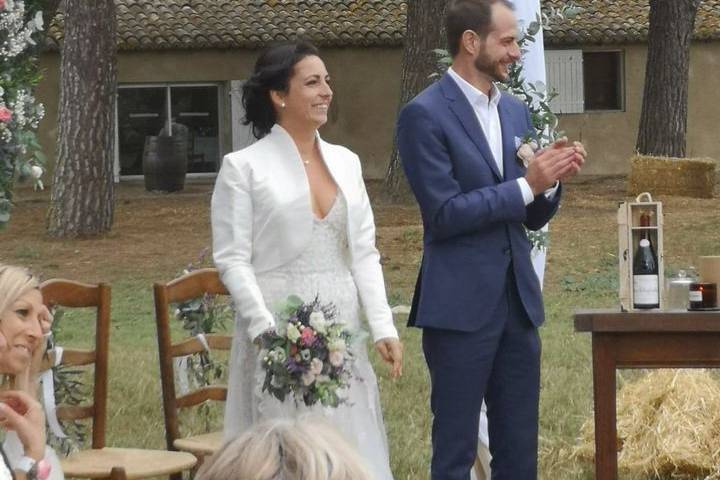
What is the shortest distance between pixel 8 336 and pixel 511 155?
2.05 metres

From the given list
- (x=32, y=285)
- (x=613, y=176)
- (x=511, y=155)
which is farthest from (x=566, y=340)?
(x=613, y=176)

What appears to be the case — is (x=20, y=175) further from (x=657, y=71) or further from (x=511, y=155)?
(x=657, y=71)

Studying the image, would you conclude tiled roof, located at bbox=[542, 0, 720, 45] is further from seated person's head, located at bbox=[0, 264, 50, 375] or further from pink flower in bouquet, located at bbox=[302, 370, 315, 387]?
seated person's head, located at bbox=[0, 264, 50, 375]

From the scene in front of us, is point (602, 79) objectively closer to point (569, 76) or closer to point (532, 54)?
point (569, 76)

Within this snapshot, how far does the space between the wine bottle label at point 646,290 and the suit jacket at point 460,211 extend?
34 centimetres

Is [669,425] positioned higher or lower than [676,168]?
lower

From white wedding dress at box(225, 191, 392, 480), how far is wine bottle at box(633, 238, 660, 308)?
3.21 ft

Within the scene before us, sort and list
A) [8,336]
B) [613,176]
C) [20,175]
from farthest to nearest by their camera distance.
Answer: [613,176] < [20,175] < [8,336]

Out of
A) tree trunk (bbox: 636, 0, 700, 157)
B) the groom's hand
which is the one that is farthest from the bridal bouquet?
tree trunk (bbox: 636, 0, 700, 157)

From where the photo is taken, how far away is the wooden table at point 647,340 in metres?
5.38

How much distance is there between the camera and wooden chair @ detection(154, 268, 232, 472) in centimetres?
610

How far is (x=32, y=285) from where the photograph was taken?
4133mm

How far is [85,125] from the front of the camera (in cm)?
1969

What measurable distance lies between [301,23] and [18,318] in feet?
83.4
